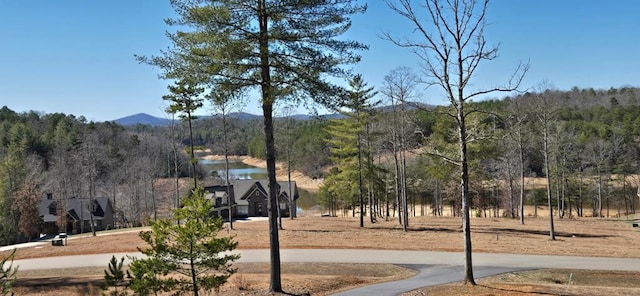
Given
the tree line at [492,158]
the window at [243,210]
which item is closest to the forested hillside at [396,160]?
the tree line at [492,158]

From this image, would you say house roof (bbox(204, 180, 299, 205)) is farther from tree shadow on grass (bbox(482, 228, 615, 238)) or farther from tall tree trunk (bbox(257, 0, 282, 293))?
tall tree trunk (bbox(257, 0, 282, 293))

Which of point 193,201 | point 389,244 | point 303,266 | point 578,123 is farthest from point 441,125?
point 578,123

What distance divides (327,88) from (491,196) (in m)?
52.2

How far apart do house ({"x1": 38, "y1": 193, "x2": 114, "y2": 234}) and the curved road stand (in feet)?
94.0

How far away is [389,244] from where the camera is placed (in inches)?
1067

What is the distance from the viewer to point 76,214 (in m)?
55.0

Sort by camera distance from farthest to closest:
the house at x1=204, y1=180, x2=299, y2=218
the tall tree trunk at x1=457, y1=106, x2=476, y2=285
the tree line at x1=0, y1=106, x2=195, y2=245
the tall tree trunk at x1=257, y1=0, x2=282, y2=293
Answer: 1. the house at x1=204, y1=180, x2=299, y2=218
2. the tree line at x1=0, y1=106, x2=195, y2=245
3. the tall tree trunk at x1=257, y1=0, x2=282, y2=293
4. the tall tree trunk at x1=457, y1=106, x2=476, y2=285

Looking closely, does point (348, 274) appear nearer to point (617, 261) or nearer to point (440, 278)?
point (440, 278)

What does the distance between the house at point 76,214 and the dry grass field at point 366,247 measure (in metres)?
21.9

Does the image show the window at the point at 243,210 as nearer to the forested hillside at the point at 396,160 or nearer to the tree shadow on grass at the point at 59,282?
the forested hillside at the point at 396,160

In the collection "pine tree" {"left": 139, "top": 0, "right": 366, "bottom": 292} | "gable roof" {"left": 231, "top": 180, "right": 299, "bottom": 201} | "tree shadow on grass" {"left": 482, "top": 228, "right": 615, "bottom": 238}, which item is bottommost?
"tree shadow on grass" {"left": 482, "top": 228, "right": 615, "bottom": 238}

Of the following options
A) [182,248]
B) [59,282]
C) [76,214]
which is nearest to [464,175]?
[182,248]

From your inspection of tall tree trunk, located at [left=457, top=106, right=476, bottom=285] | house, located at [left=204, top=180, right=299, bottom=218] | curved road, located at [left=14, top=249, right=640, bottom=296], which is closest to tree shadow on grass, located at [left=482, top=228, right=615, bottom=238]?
curved road, located at [left=14, top=249, right=640, bottom=296]

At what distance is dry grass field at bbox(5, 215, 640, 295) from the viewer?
1605 centimetres
